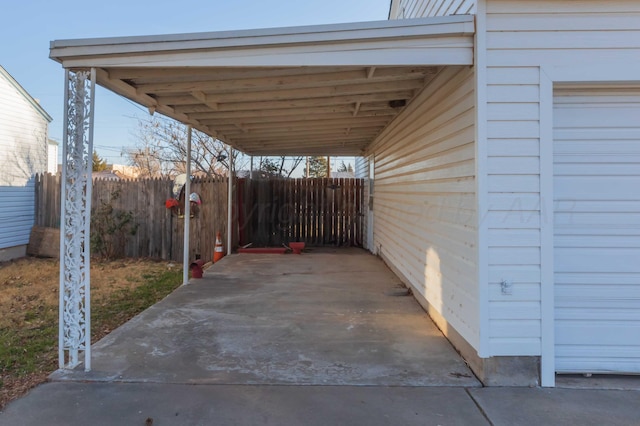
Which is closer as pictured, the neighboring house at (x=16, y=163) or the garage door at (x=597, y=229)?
the garage door at (x=597, y=229)

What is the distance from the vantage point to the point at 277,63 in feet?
10.6

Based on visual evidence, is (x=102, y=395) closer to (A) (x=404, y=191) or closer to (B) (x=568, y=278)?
(B) (x=568, y=278)

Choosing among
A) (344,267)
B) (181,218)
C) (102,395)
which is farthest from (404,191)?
(181,218)

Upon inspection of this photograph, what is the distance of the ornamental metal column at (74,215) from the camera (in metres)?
3.26

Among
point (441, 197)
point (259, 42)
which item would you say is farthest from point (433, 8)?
point (259, 42)

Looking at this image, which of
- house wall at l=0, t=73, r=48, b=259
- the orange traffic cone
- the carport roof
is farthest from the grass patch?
house wall at l=0, t=73, r=48, b=259

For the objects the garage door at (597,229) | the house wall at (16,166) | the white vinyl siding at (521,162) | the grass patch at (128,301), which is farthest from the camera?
the house wall at (16,166)

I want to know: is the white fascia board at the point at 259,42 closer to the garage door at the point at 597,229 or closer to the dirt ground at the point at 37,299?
the garage door at the point at 597,229

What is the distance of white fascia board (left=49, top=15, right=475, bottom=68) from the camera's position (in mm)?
3127

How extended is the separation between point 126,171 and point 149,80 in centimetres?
3986

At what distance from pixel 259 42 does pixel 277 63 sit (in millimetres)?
207

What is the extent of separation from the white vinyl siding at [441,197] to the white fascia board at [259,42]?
0.51 m

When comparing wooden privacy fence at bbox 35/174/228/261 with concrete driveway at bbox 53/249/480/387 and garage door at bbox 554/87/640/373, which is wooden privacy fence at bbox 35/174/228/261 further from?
garage door at bbox 554/87/640/373

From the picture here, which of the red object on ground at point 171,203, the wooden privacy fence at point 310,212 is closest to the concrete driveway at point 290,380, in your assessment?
the red object on ground at point 171,203
